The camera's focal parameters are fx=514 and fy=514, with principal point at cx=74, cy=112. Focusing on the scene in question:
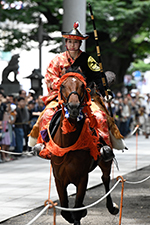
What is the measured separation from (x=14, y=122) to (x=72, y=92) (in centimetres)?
1041

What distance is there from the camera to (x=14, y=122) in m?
16.1

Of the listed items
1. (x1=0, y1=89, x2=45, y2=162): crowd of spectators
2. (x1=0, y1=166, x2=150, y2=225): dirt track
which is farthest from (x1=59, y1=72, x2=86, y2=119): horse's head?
(x1=0, y1=89, x2=45, y2=162): crowd of spectators

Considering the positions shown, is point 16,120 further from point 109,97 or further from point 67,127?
point 67,127

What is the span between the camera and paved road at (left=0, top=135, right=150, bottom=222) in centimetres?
900

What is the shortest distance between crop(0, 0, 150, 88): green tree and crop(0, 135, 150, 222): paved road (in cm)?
847

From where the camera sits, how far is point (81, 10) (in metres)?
15.4

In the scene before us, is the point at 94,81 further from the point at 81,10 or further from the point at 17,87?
the point at 17,87

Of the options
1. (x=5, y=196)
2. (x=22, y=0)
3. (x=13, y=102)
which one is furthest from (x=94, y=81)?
(x=22, y=0)

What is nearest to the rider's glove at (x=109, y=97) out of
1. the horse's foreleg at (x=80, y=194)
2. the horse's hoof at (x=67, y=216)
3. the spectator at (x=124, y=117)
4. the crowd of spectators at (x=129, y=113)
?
the horse's foreleg at (x=80, y=194)

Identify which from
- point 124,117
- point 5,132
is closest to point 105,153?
point 5,132

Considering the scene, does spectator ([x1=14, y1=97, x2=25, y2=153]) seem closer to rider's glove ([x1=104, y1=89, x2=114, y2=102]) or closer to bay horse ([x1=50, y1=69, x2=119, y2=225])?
rider's glove ([x1=104, y1=89, x2=114, y2=102])

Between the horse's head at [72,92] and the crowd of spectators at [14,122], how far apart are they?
858 cm

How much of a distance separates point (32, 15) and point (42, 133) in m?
19.3

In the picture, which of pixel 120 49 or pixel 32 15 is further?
pixel 120 49
